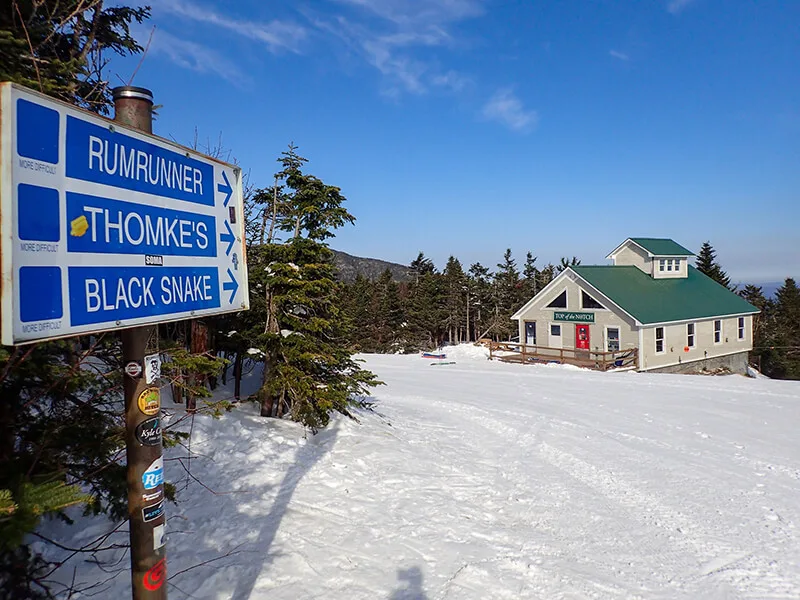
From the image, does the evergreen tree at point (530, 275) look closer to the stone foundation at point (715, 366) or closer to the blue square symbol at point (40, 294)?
the stone foundation at point (715, 366)

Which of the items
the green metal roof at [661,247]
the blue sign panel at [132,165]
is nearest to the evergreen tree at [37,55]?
the blue sign panel at [132,165]

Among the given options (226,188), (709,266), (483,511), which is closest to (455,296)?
(709,266)

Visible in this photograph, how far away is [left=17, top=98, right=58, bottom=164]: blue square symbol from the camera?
1.53 meters

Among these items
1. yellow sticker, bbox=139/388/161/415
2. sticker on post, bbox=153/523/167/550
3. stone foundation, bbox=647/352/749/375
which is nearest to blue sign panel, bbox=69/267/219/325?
yellow sticker, bbox=139/388/161/415

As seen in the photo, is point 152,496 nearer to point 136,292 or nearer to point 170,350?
point 136,292

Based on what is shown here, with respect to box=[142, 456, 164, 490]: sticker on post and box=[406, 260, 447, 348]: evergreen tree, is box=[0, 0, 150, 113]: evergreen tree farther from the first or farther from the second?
box=[406, 260, 447, 348]: evergreen tree

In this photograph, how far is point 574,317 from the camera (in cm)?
2798

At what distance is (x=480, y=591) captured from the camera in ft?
15.7

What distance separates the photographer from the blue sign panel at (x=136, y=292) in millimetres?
1714

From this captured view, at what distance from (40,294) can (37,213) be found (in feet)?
0.83

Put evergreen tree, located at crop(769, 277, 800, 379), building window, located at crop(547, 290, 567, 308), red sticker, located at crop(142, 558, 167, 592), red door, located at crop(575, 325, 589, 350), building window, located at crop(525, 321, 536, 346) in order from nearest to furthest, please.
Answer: red sticker, located at crop(142, 558, 167, 592), red door, located at crop(575, 325, 589, 350), building window, located at crop(547, 290, 567, 308), building window, located at crop(525, 321, 536, 346), evergreen tree, located at crop(769, 277, 800, 379)

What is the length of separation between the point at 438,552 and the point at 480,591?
0.79 metres

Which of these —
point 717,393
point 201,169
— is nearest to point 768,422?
point 717,393

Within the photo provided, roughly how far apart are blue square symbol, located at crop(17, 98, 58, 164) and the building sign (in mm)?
27911
